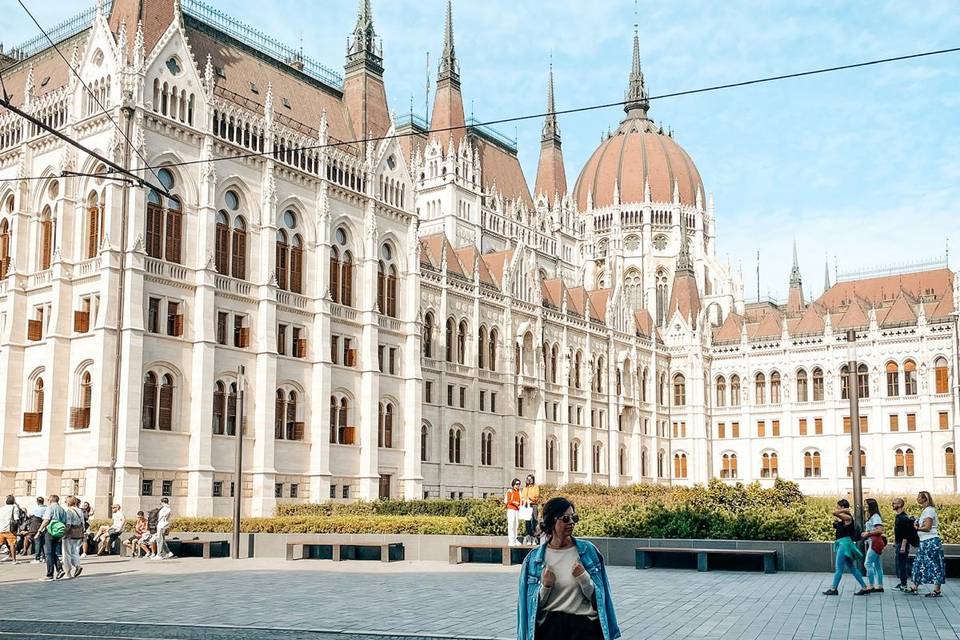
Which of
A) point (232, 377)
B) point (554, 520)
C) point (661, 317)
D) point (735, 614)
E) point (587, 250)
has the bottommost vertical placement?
point (735, 614)

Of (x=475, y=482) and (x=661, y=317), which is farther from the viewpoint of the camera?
(x=661, y=317)

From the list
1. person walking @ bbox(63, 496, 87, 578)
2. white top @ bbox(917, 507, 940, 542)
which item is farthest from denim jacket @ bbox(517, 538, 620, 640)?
person walking @ bbox(63, 496, 87, 578)

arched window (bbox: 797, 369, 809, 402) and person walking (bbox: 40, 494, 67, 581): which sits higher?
arched window (bbox: 797, 369, 809, 402)

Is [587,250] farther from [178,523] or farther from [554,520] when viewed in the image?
[554,520]

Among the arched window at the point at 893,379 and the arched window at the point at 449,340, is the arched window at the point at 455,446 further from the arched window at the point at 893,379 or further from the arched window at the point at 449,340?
the arched window at the point at 893,379

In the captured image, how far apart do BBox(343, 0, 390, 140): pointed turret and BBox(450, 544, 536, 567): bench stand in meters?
33.7

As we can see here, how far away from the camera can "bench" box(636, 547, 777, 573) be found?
2475 cm

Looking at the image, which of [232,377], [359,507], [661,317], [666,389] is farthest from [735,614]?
[661,317]

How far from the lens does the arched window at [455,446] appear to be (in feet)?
206

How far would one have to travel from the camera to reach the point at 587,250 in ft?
352

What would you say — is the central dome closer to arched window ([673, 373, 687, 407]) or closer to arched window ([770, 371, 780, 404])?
arched window ([673, 373, 687, 407])

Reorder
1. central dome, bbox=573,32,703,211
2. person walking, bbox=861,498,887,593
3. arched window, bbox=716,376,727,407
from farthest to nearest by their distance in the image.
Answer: central dome, bbox=573,32,703,211, arched window, bbox=716,376,727,407, person walking, bbox=861,498,887,593

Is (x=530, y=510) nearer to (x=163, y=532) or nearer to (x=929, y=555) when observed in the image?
(x=163, y=532)

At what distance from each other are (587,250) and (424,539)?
263ft
